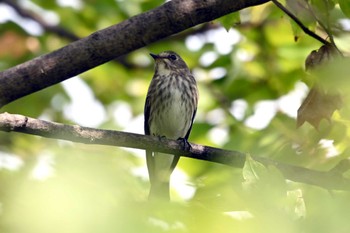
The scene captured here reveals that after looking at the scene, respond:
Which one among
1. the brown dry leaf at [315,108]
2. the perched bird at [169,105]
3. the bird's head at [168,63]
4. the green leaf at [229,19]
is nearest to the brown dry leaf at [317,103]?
the brown dry leaf at [315,108]

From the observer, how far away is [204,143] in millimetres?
6176

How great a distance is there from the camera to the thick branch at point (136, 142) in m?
3.20

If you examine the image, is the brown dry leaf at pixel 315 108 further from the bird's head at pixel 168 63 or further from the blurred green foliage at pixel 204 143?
the bird's head at pixel 168 63

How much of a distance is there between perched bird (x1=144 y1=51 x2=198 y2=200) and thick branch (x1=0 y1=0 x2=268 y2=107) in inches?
134

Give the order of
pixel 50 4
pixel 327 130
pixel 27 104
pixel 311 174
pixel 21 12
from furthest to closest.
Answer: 1. pixel 21 12
2. pixel 50 4
3. pixel 27 104
4. pixel 327 130
5. pixel 311 174

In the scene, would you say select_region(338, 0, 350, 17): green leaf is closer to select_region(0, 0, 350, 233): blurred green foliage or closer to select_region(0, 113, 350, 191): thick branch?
select_region(0, 0, 350, 233): blurred green foliage

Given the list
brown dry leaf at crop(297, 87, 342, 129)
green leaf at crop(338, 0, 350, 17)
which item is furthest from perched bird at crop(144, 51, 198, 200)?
green leaf at crop(338, 0, 350, 17)

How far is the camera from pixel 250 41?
23.5 feet

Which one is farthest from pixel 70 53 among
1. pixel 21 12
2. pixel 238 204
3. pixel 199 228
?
pixel 21 12

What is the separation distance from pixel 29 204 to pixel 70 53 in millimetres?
1888

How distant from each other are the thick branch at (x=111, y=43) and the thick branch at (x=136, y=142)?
0.17 meters

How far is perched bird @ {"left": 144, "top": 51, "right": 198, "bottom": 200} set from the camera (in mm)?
6898

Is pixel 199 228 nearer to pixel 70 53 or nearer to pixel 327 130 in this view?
pixel 70 53

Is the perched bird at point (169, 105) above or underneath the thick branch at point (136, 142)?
above
